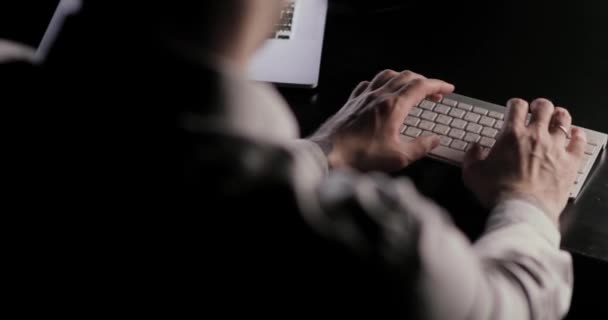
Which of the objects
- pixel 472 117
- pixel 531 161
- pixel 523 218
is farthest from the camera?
pixel 472 117

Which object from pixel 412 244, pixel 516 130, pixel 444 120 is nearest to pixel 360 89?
pixel 444 120

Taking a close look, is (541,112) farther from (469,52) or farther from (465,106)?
(469,52)

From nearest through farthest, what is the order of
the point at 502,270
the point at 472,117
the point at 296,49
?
the point at 502,270 → the point at 472,117 → the point at 296,49

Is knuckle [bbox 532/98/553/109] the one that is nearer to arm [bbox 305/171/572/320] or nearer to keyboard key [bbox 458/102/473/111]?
keyboard key [bbox 458/102/473/111]

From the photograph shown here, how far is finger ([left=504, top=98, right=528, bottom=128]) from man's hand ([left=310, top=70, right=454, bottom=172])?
92mm

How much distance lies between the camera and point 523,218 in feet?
2.80

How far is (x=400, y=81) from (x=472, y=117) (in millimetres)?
114

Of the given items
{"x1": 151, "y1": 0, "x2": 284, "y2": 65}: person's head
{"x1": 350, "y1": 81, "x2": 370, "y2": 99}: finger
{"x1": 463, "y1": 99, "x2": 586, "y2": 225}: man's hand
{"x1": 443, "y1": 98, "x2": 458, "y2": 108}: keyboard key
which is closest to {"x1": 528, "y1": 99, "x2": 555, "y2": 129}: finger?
{"x1": 463, "y1": 99, "x2": 586, "y2": 225}: man's hand

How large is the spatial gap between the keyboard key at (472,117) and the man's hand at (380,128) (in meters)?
0.05

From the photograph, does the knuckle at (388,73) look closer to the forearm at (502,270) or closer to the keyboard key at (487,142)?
the keyboard key at (487,142)

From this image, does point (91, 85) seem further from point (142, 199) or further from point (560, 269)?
point (560, 269)

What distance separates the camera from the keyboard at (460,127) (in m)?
1.01

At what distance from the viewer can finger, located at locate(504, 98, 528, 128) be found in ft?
3.31

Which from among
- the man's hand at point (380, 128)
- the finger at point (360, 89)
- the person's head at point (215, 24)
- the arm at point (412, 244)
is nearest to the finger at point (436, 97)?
the man's hand at point (380, 128)
